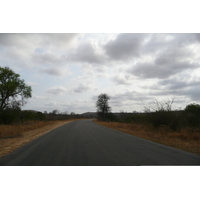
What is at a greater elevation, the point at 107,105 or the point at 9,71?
the point at 9,71

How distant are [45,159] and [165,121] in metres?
16.2

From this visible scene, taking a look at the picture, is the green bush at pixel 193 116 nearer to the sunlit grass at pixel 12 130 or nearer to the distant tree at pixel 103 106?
the sunlit grass at pixel 12 130

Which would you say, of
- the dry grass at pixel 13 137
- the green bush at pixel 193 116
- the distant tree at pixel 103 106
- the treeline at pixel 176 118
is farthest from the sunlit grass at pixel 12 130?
the distant tree at pixel 103 106

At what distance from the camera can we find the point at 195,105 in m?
21.6

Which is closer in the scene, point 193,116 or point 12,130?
point 12,130

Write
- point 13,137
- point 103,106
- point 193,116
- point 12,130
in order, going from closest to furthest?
1. point 13,137
2. point 12,130
3. point 193,116
4. point 103,106

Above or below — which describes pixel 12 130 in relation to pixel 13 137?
above

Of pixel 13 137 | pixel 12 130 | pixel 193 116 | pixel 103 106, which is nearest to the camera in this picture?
pixel 13 137

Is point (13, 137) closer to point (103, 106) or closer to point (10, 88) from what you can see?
point (10, 88)

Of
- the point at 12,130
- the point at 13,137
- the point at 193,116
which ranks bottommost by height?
the point at 13,137

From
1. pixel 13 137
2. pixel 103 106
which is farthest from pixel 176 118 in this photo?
pixel 103 106

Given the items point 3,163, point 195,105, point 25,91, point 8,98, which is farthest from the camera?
point 25,91

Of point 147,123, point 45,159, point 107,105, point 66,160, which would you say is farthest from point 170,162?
point 107,105

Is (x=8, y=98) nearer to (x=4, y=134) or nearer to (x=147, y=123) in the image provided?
(x=4, y=134)
